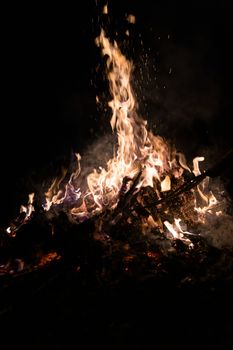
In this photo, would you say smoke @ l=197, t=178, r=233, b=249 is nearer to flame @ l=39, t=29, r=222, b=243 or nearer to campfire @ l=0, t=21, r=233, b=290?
campfire @ l=0, t=21, r=233, b=290

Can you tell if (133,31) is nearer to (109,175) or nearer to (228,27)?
(228,27)

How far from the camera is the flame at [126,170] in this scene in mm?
5152

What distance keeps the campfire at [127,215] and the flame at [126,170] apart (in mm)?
18

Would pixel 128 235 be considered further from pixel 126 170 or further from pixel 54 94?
pixel 54 94

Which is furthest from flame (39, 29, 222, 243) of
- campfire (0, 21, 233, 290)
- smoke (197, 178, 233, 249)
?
smoke (197, 178, 233, 249)

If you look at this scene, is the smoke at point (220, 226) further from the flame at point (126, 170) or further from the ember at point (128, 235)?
the flame at point (126, 170)

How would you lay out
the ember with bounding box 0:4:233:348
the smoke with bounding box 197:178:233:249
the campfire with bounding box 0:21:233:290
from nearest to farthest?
1. the ember with bounding box 0:4:233:348
2. the campfire with bounding box 0:21:233:290
3. the smoke with bounding box 197:178:233:249

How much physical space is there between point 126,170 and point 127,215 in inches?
48.1

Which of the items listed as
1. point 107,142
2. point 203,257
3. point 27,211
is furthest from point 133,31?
point 203,257

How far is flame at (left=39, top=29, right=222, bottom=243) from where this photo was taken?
5152 mm

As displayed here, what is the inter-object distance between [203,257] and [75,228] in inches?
70.7

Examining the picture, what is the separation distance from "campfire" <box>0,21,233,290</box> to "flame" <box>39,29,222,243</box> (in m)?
0.02

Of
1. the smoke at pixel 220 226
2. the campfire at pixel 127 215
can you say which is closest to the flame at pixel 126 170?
the campfire at pixel 127 215

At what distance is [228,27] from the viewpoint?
6738mm
